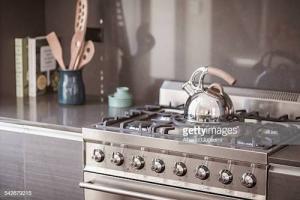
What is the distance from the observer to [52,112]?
2.80 meters

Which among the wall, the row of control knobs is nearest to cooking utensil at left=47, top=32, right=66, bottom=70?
the wall

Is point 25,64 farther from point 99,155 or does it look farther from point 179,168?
point 179,168

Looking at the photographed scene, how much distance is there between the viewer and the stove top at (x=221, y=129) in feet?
7.30

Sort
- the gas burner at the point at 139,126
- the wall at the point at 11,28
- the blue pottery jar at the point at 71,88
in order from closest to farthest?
the gas burner at the point at 139,126, the blue pottery jar at the point at 71,88, the wall at the point at 11,28

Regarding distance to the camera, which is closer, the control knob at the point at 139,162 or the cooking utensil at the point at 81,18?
the control knob at the point at 139,162

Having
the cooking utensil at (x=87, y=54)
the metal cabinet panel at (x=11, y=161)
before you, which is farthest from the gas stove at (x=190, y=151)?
the cooking utensil at (x=87, y=54)

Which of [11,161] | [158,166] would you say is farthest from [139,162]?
[11,161]

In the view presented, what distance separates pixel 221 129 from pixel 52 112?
2.76 ft

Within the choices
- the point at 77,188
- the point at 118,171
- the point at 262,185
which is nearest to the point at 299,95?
the point at 262,185

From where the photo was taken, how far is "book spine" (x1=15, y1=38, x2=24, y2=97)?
309 centimetres

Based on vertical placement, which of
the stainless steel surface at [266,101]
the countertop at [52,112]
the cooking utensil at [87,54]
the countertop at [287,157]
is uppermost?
the cooking utensil at [87,54]

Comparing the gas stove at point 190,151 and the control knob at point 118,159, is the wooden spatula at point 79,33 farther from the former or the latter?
the control knob at point 118,159

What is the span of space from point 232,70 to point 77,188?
84 cm

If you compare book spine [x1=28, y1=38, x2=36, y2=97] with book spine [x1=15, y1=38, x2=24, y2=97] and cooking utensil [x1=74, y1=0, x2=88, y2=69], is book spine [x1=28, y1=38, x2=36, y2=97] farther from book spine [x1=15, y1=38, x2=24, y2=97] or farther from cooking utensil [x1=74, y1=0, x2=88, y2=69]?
cooking utensil [x1=74, y1=0, x2=88, y2=69]
